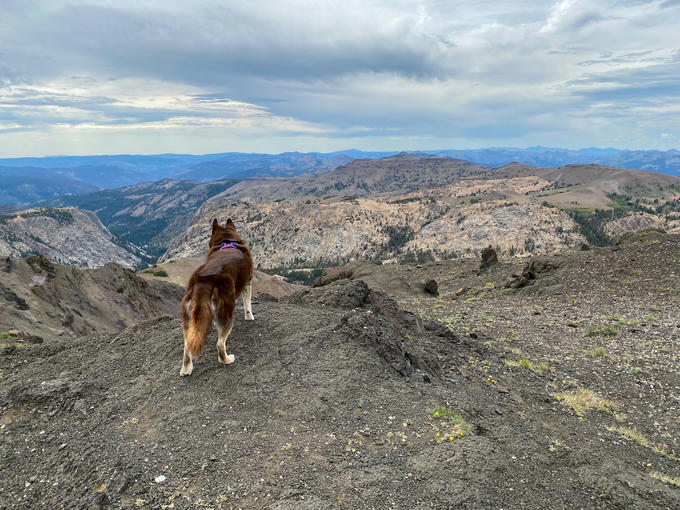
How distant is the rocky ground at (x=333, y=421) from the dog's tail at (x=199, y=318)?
36.4 inches

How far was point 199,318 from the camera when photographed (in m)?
7.04

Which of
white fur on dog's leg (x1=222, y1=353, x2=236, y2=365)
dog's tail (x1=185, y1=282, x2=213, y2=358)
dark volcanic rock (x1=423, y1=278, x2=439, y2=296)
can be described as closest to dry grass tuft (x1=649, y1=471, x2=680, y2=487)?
white fur on dog's leg (x1=222, y1=353, x2=236, y2=365)

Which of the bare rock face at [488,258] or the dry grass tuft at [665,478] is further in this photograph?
the bare rock face at [488,258]

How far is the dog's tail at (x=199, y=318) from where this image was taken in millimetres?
6922

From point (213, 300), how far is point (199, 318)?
45cm

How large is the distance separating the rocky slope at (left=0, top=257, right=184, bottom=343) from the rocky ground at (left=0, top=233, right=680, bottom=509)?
12970 millimetres

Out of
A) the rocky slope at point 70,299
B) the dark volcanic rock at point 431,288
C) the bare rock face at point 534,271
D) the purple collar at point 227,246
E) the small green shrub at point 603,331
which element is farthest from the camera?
the dark volcanic rock at point 431,288

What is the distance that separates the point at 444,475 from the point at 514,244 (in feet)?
587

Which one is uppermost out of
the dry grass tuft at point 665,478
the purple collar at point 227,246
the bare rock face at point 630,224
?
the purple collar at point 227,246

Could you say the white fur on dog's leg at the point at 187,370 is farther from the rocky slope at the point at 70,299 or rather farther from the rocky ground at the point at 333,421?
the rocky slope at the point at 70,299

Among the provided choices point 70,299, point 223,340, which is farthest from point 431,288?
point 70,299

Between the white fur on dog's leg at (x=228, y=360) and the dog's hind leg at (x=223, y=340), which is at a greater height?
the dog's hind leg at (x=223, y=340)

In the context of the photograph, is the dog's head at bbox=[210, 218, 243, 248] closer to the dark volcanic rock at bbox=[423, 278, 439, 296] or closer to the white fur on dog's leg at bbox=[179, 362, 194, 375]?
the white fur on dog's leg at bbox=[179, 362, 194, 375]

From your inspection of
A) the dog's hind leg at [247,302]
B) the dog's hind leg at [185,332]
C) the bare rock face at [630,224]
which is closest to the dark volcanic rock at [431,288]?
the dog's hind leg at [247,302]
